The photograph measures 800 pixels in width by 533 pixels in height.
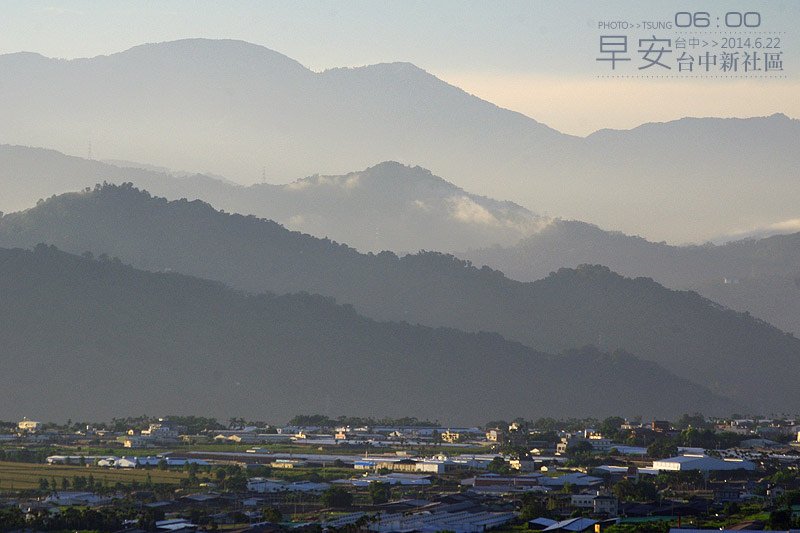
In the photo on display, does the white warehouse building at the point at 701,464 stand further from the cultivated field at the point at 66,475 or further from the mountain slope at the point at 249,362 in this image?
the mountain slope at the point at 249,362

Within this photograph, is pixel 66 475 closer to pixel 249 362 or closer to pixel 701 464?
pixel 701 464

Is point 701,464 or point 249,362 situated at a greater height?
point 249,362

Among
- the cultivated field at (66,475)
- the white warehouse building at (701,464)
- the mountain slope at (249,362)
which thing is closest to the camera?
the cultivated field at (66,475)

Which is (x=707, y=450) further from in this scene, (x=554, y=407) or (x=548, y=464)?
(x=554, y=407)

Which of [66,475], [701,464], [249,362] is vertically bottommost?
[66,475]

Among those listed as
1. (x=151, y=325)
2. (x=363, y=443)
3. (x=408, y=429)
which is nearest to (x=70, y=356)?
(x=151, y=325)

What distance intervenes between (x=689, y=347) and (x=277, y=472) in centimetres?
11904

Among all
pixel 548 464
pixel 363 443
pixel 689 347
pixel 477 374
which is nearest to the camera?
pixel 548 464

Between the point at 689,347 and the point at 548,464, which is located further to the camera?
the point at 689,347

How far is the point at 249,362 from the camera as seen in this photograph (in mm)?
172250

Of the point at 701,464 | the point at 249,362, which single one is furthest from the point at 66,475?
the point at 249,362

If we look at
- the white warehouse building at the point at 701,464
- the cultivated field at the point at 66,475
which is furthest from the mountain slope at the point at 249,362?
the white warehouse building at the point at 701,464

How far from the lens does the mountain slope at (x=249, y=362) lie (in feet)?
528

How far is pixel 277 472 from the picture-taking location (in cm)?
8619
